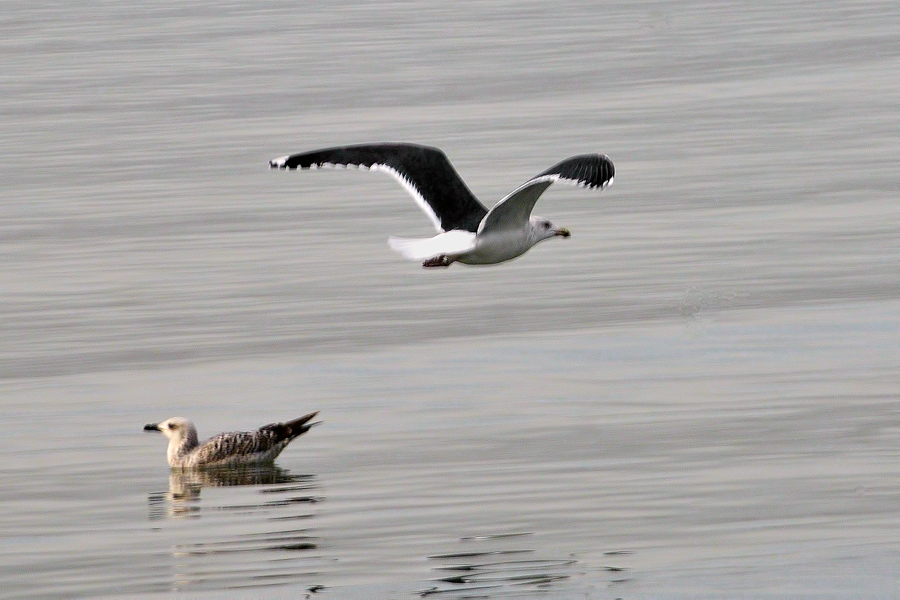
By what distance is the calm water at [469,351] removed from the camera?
38.7ft

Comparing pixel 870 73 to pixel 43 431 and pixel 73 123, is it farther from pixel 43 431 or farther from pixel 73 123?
pixel 43 431

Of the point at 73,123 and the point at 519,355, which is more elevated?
the point at 73,123

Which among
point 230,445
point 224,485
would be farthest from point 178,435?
point 224,485

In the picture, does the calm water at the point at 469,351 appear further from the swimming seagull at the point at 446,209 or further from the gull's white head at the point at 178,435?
the swimming seagull at the point at 446,209

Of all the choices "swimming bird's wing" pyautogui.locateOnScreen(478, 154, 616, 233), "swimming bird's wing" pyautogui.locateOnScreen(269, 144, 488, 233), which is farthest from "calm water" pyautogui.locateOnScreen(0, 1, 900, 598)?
"swimming bird's wing" pyautogui.locateOnScreen(478, 154, 616, 233)

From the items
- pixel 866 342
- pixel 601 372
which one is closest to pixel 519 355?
pixel 601 372

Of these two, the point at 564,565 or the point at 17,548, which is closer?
the point at 564,565

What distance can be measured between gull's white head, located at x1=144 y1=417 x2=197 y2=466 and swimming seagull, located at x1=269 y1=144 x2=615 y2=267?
6.82ft

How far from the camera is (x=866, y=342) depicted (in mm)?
16969

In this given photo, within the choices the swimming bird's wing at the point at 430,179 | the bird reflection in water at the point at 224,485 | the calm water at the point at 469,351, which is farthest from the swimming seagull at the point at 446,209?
the bird reflection in water at the point at 224,485

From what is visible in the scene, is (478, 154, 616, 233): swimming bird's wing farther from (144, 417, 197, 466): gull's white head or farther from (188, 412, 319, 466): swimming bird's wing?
(144, 417, 197, 466): gull's white head

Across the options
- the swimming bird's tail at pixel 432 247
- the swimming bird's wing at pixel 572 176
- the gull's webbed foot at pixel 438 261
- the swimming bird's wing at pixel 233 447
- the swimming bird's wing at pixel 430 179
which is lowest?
the swimming bird's wing at pixel 233 447

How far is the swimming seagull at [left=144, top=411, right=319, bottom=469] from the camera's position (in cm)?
1448

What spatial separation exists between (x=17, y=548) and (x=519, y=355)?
19.5 feet
